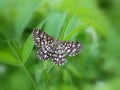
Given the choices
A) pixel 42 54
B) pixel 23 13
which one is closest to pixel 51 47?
pixel 42 54

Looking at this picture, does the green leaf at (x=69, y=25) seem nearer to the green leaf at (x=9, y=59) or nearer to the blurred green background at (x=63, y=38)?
the blurred green background at (x=63, y=38)

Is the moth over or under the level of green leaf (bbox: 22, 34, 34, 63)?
under

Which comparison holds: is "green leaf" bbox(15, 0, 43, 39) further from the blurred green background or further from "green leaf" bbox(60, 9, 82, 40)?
"green leaf" bbox(60, 9, 82, 40)

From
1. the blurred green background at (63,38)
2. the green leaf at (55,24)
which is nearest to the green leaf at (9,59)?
the blurred green background at (63,38)

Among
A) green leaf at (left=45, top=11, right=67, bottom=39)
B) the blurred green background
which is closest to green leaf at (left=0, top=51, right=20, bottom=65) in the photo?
the blurred green background

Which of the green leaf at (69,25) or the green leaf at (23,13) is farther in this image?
the green leaf at (23,13)

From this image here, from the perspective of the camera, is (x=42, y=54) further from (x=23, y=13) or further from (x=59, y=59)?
(x=23, y=13)

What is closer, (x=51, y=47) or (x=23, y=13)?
(x=51, y=47)
